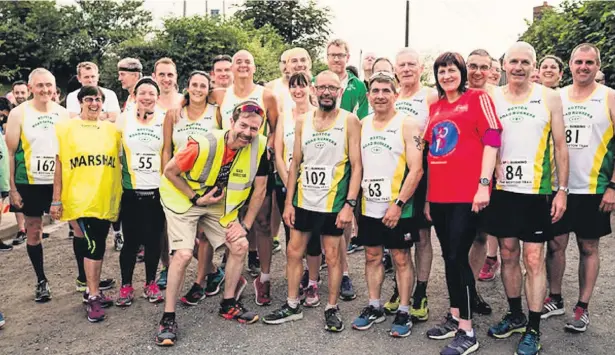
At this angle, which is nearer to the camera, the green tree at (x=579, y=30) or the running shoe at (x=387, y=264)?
the running shoe at (x=387, y=264)

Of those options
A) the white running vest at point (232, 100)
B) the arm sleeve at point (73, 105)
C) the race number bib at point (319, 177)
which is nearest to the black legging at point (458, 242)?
the race number bib at point (319, 177)

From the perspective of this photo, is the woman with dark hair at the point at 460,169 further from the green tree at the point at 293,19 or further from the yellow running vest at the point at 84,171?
the green tree at the point at 293,19

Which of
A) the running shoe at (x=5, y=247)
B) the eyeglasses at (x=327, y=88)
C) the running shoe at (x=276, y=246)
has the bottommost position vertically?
the running shoe at (x=5, y=247)

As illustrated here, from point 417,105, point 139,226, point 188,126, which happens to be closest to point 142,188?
point 139,226

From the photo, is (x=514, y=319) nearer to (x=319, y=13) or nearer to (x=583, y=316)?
(x=583, y=316)

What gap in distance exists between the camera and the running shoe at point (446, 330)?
432 cm

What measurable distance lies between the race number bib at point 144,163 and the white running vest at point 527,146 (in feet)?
9.89

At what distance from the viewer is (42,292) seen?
5.32 meters

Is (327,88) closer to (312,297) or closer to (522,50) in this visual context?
(522,50)

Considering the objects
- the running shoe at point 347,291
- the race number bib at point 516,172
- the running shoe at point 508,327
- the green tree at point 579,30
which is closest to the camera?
the race number bib at point 516,172

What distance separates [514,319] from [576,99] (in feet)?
6.01

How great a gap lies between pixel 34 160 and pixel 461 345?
14.0 feet

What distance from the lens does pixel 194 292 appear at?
5.16 m

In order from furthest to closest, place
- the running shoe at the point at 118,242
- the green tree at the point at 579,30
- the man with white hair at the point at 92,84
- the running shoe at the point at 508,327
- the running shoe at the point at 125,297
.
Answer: the green tree at the point at 579,30 < the running shoe at the point at 118,242 < the man with white hair at the point at 92,84 < the running shoe at the point at 125,297 < the running shoe at the point at 508,327
